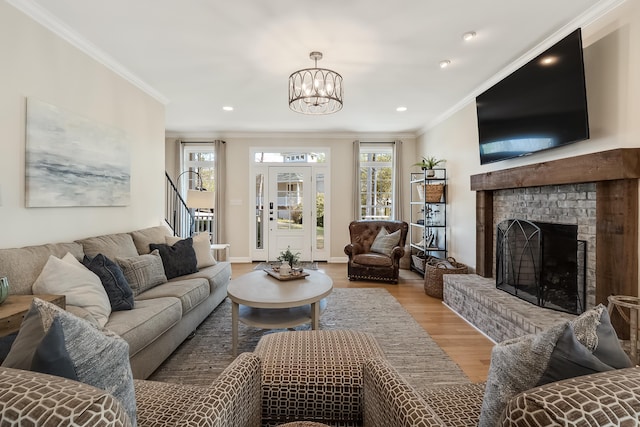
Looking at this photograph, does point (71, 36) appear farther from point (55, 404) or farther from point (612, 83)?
point (612, 83)

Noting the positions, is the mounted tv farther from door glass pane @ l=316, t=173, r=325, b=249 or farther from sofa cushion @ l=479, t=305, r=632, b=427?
door glass pane @ l=316, t=173, r=325, b=249

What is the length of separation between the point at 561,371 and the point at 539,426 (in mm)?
230

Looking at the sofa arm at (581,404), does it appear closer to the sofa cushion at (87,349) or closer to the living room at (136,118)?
the sofa cushion at (87,349)

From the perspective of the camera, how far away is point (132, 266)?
99.9 inches

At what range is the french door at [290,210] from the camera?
6.25m

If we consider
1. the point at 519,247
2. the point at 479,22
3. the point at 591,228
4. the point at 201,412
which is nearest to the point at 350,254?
the point at 519,247

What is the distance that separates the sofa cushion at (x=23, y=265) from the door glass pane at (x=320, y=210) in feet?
14.7

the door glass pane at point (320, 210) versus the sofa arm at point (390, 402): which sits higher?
the door glass pane at point (320, 210)

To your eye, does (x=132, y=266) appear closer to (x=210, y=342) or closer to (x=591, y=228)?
(x=210, y=342)

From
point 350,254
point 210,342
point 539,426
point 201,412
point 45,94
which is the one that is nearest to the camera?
point 539,426

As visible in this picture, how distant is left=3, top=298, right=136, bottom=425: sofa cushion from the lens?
2.53 feet

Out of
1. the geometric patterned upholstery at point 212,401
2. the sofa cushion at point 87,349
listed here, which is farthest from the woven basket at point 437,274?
the sofa cushion at point 87,349

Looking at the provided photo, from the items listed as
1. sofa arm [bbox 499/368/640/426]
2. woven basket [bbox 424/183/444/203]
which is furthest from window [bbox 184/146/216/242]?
sofa arm [bbox 499/368/640/426]

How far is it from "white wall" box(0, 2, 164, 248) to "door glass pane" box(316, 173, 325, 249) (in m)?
3.29
